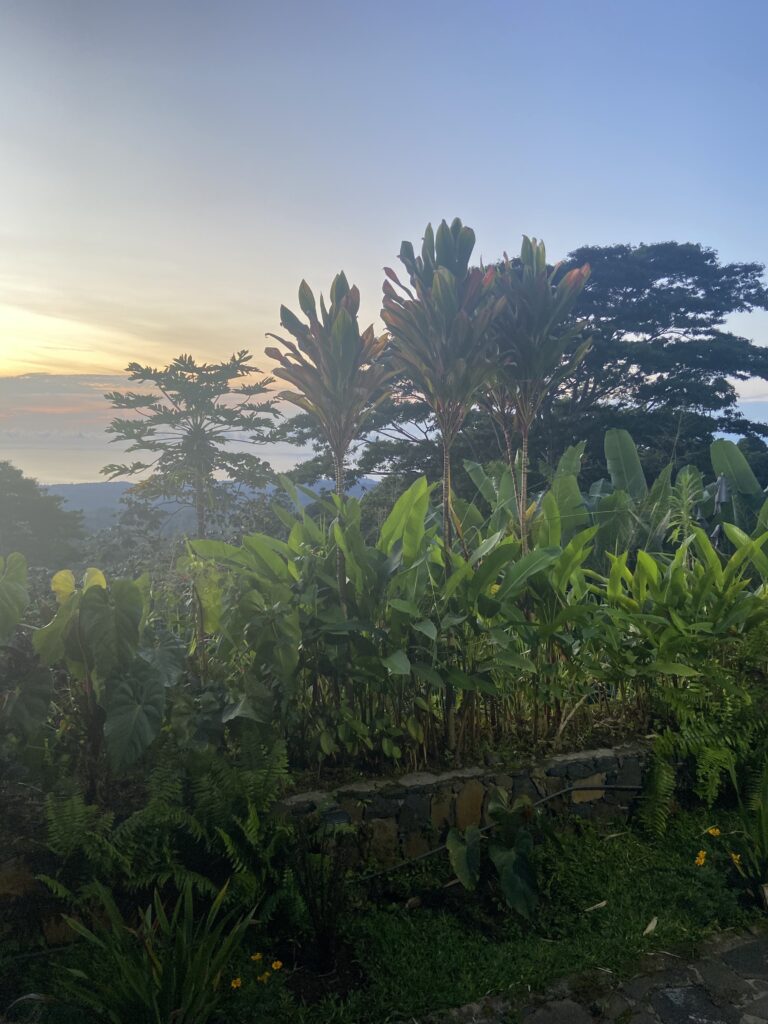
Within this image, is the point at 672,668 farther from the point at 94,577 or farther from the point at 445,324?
the point at 94,577

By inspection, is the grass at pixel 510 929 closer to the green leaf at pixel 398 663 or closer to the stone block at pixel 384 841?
the stone block at pixel 384 841

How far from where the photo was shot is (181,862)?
8.26 ft

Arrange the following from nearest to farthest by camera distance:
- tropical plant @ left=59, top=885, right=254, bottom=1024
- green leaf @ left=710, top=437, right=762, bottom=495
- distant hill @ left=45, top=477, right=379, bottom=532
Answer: tropical plant @ left=59, top=885, right=254, bottom=1024 → green leaf @ left=710, top=437, right=762, bottom=495 → distant hill @ left=45, top=477, right=379, bottom=532

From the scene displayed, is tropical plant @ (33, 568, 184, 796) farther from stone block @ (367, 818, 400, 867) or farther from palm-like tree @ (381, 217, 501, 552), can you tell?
palm-like tree @ (381, 217, 501, 552)


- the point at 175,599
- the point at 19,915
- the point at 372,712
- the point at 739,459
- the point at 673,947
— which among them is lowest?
the point at 673,947

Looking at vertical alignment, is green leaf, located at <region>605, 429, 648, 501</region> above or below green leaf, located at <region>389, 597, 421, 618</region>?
above

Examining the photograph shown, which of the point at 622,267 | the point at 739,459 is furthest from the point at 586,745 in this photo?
the point at 622,267

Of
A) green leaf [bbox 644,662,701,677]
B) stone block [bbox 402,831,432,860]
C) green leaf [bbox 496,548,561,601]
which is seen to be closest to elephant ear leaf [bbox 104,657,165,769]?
stone block [bbox 402,831,432,860]

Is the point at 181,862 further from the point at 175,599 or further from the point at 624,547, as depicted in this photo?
the point at 624,547

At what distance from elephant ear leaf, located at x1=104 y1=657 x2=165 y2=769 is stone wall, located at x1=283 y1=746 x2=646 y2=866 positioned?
603mm

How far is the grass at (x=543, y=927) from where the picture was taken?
2205 mm

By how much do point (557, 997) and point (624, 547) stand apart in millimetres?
2994

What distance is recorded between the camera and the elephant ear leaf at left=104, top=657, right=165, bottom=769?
7.93 feet

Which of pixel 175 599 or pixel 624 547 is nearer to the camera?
pixel 175 599
